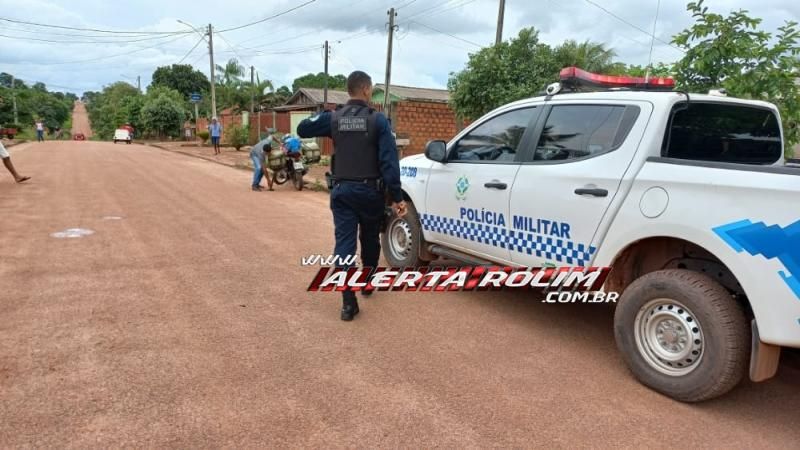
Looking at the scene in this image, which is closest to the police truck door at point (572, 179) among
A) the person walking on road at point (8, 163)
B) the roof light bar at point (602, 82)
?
the roof light bar at point (602, 82)

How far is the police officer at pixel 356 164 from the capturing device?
13.3 ft

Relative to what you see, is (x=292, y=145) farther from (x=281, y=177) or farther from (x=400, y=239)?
(x=400, y=239)

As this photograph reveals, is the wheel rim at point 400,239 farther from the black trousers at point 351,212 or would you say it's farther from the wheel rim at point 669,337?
the wheel rim at point 669,337

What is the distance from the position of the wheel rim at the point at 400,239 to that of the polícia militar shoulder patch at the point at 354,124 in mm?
1463

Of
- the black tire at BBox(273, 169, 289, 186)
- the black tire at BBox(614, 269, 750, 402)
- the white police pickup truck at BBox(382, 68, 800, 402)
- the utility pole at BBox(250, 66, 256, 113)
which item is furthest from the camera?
the utility pole at BBox(250, 66, 256, 113)

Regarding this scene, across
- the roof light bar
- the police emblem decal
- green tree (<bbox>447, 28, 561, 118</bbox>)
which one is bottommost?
the police emblem decal

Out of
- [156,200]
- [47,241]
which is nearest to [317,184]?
[156,200]

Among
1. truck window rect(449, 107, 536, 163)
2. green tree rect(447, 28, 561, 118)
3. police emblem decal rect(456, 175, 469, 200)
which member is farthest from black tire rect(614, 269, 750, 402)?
green tree rect(447, 28, 561, 118)

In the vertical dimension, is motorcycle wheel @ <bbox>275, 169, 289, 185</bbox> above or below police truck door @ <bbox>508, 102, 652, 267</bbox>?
below

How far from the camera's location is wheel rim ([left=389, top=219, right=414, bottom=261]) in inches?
208

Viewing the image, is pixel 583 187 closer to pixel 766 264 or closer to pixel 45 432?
pixel 766 264

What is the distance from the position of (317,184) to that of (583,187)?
31.9 ft

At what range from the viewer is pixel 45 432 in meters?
2.62

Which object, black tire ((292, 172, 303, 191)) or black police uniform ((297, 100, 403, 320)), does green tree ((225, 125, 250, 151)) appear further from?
black police uniform ((297, 100, 403, 320))
